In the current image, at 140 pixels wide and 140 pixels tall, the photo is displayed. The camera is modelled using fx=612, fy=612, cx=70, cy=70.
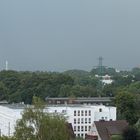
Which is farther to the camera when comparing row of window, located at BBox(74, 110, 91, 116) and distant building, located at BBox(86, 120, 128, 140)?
row of window, located at BBox(74, 110, 91, 116)

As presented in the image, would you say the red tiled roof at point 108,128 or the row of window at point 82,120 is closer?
the red tiled roof at point 108,128

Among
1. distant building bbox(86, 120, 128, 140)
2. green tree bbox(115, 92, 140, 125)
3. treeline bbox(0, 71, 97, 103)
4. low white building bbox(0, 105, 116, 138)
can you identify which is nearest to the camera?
distant building bbox(86, 120, 128, 140)

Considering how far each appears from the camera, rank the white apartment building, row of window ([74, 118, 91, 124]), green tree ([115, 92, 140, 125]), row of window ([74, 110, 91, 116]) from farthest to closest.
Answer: green tree ([115, 92, 140, 125]) → row of window ([74, 118, 91, 124]) → row of window ([74, 110, 91, 116]) → the white apartment building

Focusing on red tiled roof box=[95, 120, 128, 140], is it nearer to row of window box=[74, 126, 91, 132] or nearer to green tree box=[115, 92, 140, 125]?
row of window box=[74, 126, 91, 132]

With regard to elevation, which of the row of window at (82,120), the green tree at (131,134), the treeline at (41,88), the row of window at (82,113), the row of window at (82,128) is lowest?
the row of window at (82,128)

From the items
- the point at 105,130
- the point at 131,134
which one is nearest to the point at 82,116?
the point at 105,130

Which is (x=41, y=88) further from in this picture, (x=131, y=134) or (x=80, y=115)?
(x=131, y=134)

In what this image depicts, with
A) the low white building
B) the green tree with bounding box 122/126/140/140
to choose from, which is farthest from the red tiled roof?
the green tree with bounding box 122/126/140/140

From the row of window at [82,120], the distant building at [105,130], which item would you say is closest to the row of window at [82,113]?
the row of window at [82,120]

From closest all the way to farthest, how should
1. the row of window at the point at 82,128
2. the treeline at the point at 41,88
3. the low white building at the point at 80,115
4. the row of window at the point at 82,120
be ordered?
the low white building at the point at 80,115 → the row of window at the point at 82,128 → the row of window at the point at 82,120 → the treeline at the point at 41,88

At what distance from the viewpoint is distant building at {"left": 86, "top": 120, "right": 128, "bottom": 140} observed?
4500 cm

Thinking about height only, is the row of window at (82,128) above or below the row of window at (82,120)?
below

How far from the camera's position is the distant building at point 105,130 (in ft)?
148

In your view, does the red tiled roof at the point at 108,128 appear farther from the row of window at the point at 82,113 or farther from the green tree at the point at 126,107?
Result: the green tree at the point at 126,107
